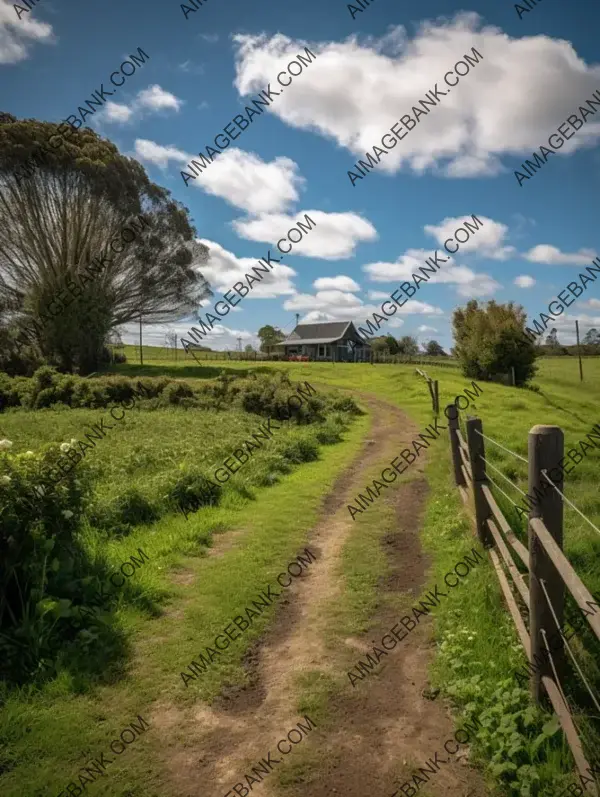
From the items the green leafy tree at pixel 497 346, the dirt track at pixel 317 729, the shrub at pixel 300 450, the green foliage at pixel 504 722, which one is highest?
the green leafy tree at pixel 497 346

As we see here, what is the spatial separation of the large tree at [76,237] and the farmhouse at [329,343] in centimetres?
2733

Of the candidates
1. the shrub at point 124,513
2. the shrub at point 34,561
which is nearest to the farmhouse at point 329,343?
the shrub at point 124,513

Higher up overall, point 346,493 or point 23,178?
point 23,178

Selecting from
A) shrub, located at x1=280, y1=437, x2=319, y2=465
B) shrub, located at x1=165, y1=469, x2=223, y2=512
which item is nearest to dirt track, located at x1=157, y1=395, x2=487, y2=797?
shrub, located at x1=165, y1=469, x2=223, y2=512

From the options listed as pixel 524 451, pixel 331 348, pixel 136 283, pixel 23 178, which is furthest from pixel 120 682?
pixel 331 348

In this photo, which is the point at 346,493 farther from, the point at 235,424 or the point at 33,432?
the point at 33,432

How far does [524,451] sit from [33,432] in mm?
14060

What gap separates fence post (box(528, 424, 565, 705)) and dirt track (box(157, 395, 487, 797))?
0.86 metres

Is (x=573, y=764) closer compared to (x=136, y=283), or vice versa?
(x=573, y=764)

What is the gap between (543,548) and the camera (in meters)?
3.46

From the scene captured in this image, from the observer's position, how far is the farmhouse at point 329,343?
6781 centimetres

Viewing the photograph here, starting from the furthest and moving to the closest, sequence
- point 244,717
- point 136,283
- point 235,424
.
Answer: point 136,283 → point 235,424 → point 244,717

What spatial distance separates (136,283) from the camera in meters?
43.7

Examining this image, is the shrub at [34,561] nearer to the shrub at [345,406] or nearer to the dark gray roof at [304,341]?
the shrub at [345,406]
